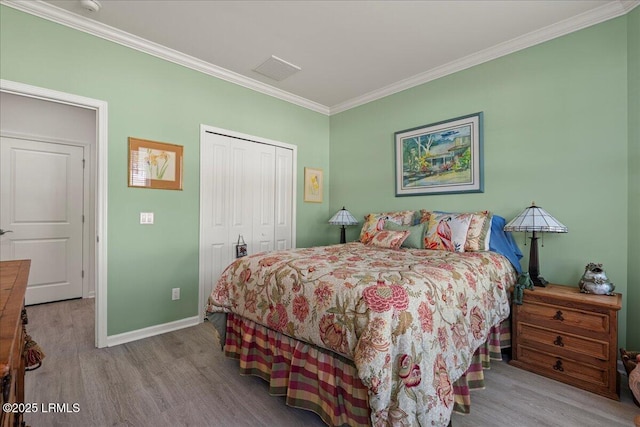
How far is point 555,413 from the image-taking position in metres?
1.72

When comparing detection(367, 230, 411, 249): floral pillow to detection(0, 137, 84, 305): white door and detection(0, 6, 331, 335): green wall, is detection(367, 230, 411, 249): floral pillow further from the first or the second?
detection(0, 137, 84, 305): white door

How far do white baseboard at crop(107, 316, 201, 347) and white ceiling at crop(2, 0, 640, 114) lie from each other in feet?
8.44

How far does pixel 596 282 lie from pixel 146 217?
360 cm

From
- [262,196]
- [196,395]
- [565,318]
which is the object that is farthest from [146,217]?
[565,318]

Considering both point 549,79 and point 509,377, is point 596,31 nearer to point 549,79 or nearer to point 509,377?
point 549,79

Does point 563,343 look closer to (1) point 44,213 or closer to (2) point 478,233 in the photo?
(2) point 478,233

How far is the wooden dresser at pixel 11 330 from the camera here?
60 cm

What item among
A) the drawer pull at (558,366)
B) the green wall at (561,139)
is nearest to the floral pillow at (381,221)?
the green wall at (561,139)

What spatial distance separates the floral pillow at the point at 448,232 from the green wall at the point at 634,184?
1.05 metres

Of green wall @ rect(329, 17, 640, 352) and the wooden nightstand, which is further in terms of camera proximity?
green wall @ rect(329, 17, 640, 352)

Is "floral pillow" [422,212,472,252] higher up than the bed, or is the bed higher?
"floral pillow" [422,212,472,252]

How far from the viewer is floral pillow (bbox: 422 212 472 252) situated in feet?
8.64

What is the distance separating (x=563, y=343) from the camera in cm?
205

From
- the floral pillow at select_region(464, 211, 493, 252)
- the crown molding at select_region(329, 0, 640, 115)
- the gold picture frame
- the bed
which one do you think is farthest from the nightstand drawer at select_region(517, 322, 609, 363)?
the gold picture frame
